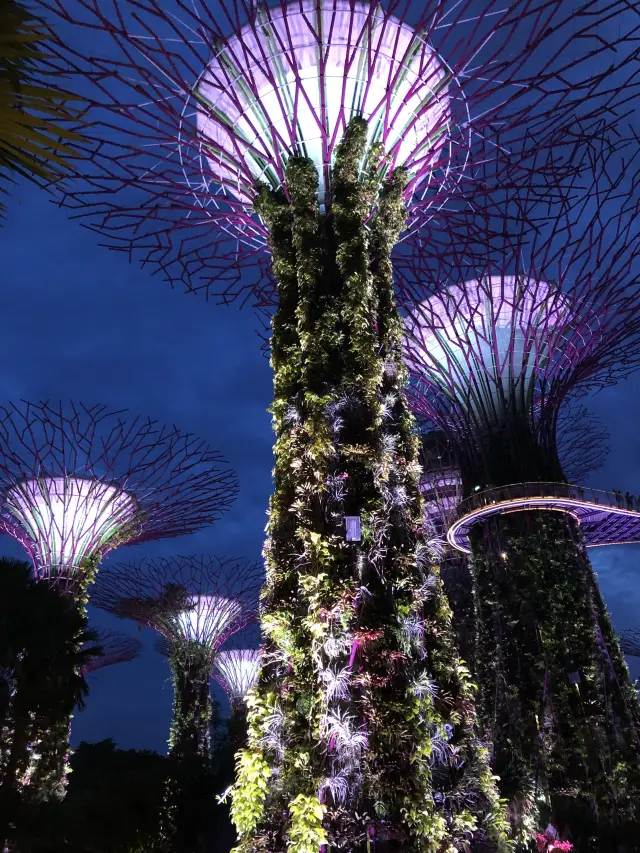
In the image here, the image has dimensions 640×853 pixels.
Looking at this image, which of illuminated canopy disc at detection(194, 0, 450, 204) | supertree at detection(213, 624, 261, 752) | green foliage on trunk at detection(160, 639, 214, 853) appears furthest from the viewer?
supertree at detection(213, 624, 261, 752)

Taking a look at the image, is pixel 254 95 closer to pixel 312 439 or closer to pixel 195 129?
pixel 195 129

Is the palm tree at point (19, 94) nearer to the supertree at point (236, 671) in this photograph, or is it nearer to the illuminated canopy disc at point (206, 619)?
the illuminated canopy disc at point (206, 619)

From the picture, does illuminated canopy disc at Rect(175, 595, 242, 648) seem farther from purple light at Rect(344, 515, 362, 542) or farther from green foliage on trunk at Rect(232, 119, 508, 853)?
purple light at Rect(344, 515, 362, 542)

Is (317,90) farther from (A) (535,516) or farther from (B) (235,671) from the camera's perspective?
(B) (235,671)

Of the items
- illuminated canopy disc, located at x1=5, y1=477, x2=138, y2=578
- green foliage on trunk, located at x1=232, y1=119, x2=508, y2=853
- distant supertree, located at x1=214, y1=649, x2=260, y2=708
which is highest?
distant supertree, located at x1=214, y1=649, x2=260, y2=708

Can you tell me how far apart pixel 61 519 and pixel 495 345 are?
14.2 metres

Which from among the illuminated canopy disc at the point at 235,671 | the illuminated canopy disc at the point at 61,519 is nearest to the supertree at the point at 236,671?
the illuminated canopy disc at the point at 235,671

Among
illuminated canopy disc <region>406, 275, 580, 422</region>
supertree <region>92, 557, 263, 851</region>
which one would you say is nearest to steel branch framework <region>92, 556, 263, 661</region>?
supertree <region>92, 557, 263, 851</region>

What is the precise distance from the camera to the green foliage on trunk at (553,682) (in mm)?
15867

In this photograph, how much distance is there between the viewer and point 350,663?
22.5 feet

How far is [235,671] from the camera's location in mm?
38500

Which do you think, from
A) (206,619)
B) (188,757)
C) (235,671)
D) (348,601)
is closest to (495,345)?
(348,601)

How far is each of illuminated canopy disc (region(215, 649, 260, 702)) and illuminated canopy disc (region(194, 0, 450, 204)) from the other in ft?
107

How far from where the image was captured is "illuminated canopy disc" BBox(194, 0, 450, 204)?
33.2 feet
